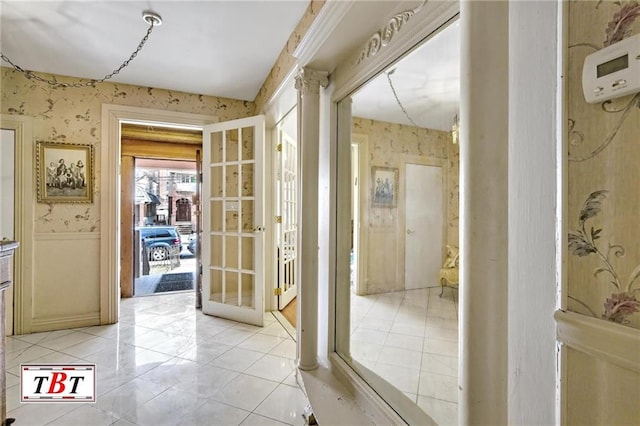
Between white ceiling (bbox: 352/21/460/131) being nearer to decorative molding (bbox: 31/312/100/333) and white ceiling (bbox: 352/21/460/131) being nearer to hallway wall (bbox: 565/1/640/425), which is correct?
hallway wall (bbox: 565/1/640/425)

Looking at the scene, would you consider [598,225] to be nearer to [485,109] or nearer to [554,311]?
[554,311]

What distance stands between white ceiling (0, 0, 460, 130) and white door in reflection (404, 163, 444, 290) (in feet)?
0.82

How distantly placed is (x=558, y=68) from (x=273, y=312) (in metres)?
3.26

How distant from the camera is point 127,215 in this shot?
4.20 m

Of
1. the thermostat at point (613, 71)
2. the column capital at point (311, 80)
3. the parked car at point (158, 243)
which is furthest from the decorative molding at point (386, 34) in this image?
the parked car at point (158, 243)

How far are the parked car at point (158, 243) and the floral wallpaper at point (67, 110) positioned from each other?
3.44 metres

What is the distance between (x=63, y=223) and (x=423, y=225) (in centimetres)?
344

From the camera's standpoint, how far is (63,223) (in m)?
2.93

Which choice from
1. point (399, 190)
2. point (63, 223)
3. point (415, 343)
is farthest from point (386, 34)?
point (63, 223)

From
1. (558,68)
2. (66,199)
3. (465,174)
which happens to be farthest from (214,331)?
(558,68)

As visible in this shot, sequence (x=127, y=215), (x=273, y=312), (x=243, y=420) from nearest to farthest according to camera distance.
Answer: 1. (x=243, y=420)
2. (x=273, y=312)
3. (x=127, y=215)

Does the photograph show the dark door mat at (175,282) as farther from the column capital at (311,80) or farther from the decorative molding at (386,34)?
the decorative molding at (386,34)

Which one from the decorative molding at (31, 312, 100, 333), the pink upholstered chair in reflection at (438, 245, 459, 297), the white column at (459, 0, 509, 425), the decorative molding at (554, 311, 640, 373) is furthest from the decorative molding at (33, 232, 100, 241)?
the decorative molding at (554, 311, 640, 373)

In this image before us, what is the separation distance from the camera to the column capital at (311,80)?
1777 mm
